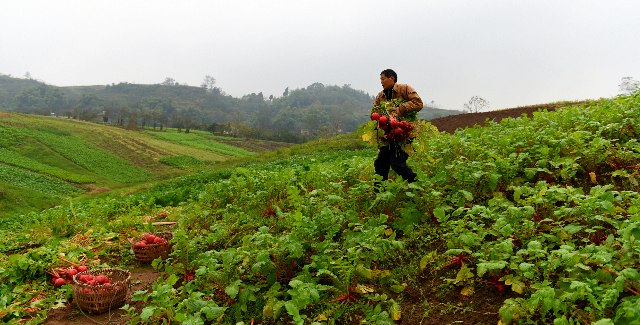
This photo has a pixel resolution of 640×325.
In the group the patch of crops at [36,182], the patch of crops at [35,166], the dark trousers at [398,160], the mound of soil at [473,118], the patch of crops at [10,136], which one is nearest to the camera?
the dark trousers at [398,160]

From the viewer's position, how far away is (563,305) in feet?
7.52

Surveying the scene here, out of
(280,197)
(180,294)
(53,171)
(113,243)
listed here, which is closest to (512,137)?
(280,197)

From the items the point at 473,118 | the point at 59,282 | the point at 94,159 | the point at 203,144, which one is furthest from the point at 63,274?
the point at 203,144

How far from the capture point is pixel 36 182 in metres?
25.4

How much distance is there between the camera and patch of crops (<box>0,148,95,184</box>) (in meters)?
28.9

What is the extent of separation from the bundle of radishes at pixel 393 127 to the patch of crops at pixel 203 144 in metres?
51.8

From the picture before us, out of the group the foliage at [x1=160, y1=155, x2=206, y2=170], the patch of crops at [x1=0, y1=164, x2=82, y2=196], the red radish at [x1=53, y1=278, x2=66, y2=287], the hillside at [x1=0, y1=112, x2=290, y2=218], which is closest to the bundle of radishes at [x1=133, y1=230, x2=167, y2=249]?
the red radish at [x1=53, y1=278, x2=66, y2=287]

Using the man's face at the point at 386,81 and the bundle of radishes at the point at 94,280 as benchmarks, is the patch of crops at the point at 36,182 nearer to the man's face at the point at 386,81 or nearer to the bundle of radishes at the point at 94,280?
the bundle of radishes at the point at 94,280

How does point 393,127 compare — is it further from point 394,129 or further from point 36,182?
point 36,182

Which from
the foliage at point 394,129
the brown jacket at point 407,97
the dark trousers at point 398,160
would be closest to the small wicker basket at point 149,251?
the foliage at point 394,129

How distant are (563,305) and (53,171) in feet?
123

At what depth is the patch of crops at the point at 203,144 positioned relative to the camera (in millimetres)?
55731

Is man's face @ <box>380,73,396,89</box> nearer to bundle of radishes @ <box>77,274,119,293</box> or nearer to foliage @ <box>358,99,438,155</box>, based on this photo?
foliage @ <box>358,99,438,155</box>

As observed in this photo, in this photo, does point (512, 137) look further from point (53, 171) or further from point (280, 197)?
point (53, 171)
